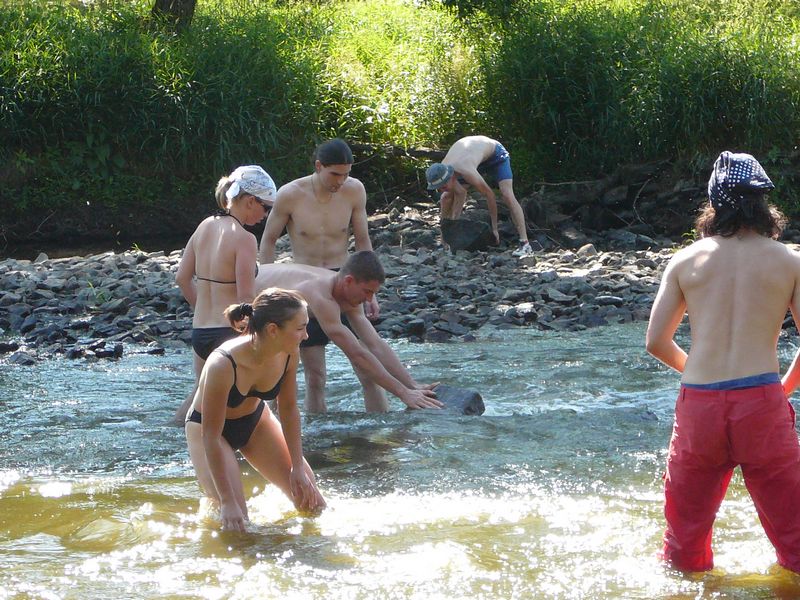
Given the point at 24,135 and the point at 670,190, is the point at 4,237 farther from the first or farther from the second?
the point at 670,190

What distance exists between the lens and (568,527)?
14.6 ft

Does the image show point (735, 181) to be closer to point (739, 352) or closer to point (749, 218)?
point (749, 218)

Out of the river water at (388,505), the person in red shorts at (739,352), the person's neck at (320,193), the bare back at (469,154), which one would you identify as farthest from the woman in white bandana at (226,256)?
the bare back at (469,154)

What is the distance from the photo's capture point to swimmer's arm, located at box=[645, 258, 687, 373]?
3.42 metres

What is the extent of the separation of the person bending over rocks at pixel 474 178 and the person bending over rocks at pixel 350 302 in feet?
21.7

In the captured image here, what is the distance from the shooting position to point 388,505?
4.82 meters

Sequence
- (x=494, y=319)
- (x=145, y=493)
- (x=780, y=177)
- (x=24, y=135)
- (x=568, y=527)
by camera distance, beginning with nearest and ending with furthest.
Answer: (x=568, y=527) → (x=145, y=493) → (x=494, y=319) → (x=780, y=177) → (x=24, y=135)

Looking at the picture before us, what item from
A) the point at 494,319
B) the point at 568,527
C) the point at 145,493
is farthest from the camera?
the point at 494,319

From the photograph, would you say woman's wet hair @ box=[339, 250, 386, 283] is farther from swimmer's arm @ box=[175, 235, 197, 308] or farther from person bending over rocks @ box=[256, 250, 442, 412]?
swimmer's arm @ box=[175, 235, 197, 308]

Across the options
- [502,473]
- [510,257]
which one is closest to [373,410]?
[502,473]

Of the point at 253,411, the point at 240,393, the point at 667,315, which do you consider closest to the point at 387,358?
the point at 253,411

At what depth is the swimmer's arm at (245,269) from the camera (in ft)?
17.5

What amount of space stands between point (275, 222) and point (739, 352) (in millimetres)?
→ 3884

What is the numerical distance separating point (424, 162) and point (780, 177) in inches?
197
